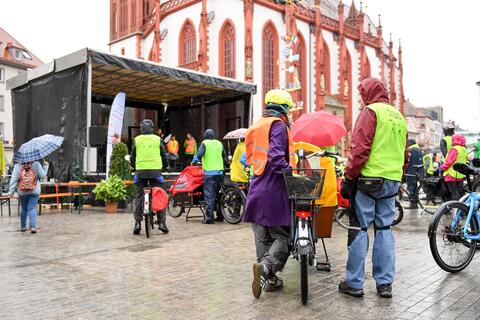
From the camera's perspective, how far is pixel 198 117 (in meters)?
21.9

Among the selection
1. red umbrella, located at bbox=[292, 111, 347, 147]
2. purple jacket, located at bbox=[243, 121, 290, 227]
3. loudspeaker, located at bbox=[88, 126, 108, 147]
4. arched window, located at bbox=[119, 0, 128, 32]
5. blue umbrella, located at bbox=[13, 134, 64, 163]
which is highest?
arched window, located at bbox=[119, 0, 128, 32]

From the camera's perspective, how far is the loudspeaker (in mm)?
12867

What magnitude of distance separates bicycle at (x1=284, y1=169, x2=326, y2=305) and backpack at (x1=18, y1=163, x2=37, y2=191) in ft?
19.0

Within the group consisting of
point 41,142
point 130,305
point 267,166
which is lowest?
point 130,305

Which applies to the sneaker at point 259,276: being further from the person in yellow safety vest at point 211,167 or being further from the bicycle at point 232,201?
the person in yellow safety vest at point 211,167

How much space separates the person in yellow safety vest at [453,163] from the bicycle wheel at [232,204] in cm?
403

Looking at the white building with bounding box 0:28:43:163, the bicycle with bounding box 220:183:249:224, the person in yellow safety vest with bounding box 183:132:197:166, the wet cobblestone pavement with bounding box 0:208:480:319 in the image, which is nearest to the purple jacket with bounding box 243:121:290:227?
the wet cobblestone pavement with bounding box 0:208:480:319

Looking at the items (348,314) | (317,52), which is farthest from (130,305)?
(317,52)

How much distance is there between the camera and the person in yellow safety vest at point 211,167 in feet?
29.8

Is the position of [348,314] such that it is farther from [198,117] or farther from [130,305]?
[198,117]

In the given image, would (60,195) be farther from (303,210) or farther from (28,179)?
(303,210)

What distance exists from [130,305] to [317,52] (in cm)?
3269

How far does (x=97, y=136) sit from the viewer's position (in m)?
12.9

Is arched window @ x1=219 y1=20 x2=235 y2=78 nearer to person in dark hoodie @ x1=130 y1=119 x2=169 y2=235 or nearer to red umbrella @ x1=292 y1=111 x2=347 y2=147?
red umbrella @ x1=292 y1=111 x2=347 y2=147
